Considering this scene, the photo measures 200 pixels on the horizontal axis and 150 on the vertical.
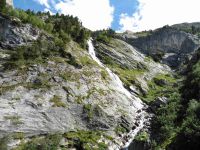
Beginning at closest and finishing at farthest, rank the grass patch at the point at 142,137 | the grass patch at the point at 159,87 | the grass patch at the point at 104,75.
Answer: the grass patch at the point at 142,137 → the grass patch at the point at 104,75 → the grass patch at the point at 159,87

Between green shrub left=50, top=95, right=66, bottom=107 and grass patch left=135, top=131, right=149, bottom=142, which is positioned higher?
green shrub left=50, top=95, right=66, bottom=107

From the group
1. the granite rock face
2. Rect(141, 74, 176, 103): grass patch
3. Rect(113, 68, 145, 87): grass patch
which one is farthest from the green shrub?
Rect(113, 68, 145, 87): grass patch

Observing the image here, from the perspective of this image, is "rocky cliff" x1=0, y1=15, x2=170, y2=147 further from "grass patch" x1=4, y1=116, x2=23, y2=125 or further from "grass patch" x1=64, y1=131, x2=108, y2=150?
"grass patch" x1=64, y1=131, x2=108, y2=150

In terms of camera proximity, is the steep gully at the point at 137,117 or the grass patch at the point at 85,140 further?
the steep gully at the point at 137,117

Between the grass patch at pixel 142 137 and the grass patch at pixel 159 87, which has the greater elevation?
the grass patch at pixel 159 87

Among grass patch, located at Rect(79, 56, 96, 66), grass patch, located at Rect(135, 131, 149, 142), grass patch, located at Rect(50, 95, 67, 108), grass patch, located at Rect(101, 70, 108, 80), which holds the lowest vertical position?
grass patch, located at Rect(135, 131, 149, 142)

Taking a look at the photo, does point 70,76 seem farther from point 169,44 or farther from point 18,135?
point 169,44

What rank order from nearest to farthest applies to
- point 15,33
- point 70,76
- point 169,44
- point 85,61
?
1. point 70,76
2. point 15,33
3. point 85,61
4. point 169,44

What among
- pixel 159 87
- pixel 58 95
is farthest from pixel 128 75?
pixel 58 95

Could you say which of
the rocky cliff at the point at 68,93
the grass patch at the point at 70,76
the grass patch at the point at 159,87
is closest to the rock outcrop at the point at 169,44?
the grass patch at the point at 159,87

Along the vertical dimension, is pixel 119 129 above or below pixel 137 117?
below

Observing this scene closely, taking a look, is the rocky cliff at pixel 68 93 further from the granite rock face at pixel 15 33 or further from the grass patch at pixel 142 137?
the grass patch at pixel 142 137

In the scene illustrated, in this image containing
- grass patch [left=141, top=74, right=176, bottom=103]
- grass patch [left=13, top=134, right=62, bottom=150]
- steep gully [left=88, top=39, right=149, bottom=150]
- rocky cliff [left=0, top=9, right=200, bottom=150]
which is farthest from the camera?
grass patch [left=141, top=74, right=176, bottom=103]

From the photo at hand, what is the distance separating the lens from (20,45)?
3674 inches
